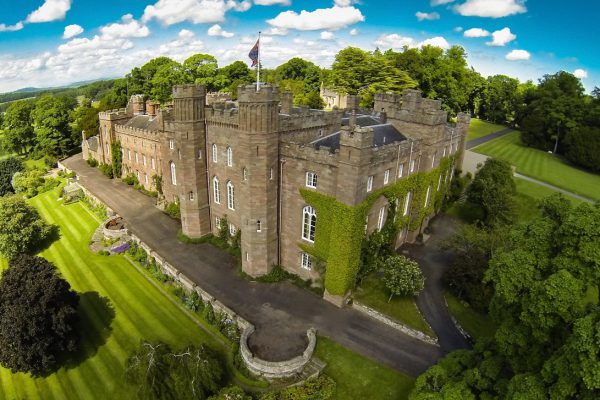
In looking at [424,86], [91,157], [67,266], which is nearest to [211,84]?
[91,157]

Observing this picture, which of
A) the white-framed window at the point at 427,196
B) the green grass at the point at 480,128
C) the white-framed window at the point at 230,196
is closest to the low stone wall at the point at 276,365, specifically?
the white-framed window at the point at 230,196

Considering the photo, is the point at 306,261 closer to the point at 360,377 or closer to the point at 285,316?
the point at 285,316

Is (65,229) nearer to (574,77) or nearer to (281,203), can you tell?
(281,203)

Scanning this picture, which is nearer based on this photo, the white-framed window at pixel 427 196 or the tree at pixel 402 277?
the tree at pixel 402 277

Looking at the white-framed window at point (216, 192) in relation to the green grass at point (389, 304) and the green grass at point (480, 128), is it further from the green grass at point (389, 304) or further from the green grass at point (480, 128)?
the green grass at point (480, 128)

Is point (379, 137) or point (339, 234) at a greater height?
point (379, 137)

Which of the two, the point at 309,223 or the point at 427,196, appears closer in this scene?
the point at 309,223

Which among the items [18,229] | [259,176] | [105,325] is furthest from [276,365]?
[18,229]
